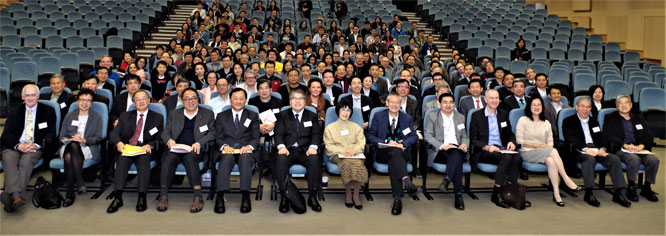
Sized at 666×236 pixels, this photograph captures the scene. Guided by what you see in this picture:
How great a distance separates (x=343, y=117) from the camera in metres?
3.93

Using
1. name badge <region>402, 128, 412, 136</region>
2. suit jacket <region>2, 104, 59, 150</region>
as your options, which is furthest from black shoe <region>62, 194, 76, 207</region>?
name badge <region>402, 128, 412, 136</region>

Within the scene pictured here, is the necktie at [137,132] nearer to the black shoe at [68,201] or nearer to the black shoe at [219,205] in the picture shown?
the black shoe at [68,201]

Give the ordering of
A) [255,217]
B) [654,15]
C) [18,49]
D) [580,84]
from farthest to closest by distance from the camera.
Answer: [654,15] < [18,49] < [580,84] < [255,217]

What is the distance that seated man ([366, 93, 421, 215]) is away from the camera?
3.67 meters

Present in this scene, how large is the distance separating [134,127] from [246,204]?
119 cm

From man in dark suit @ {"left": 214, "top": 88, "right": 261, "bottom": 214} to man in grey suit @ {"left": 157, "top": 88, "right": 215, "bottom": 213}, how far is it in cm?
10

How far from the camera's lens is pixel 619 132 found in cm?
413

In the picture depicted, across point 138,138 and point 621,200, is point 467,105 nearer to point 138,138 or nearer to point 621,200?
point 621,200

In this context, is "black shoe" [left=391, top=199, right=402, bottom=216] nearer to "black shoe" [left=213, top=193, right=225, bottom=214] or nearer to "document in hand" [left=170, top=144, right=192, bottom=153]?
"black shoe" [left=213, top=193, right=225, bottom=214]

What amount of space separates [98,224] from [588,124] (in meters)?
4.05

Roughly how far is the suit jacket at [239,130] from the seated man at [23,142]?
132 cm

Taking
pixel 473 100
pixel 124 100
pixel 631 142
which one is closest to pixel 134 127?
pixel 124 100

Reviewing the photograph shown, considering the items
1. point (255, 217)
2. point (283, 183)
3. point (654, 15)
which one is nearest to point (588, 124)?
point (283, 183)

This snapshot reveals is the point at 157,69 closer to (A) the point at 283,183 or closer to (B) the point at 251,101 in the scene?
(B) the point at 251,101
